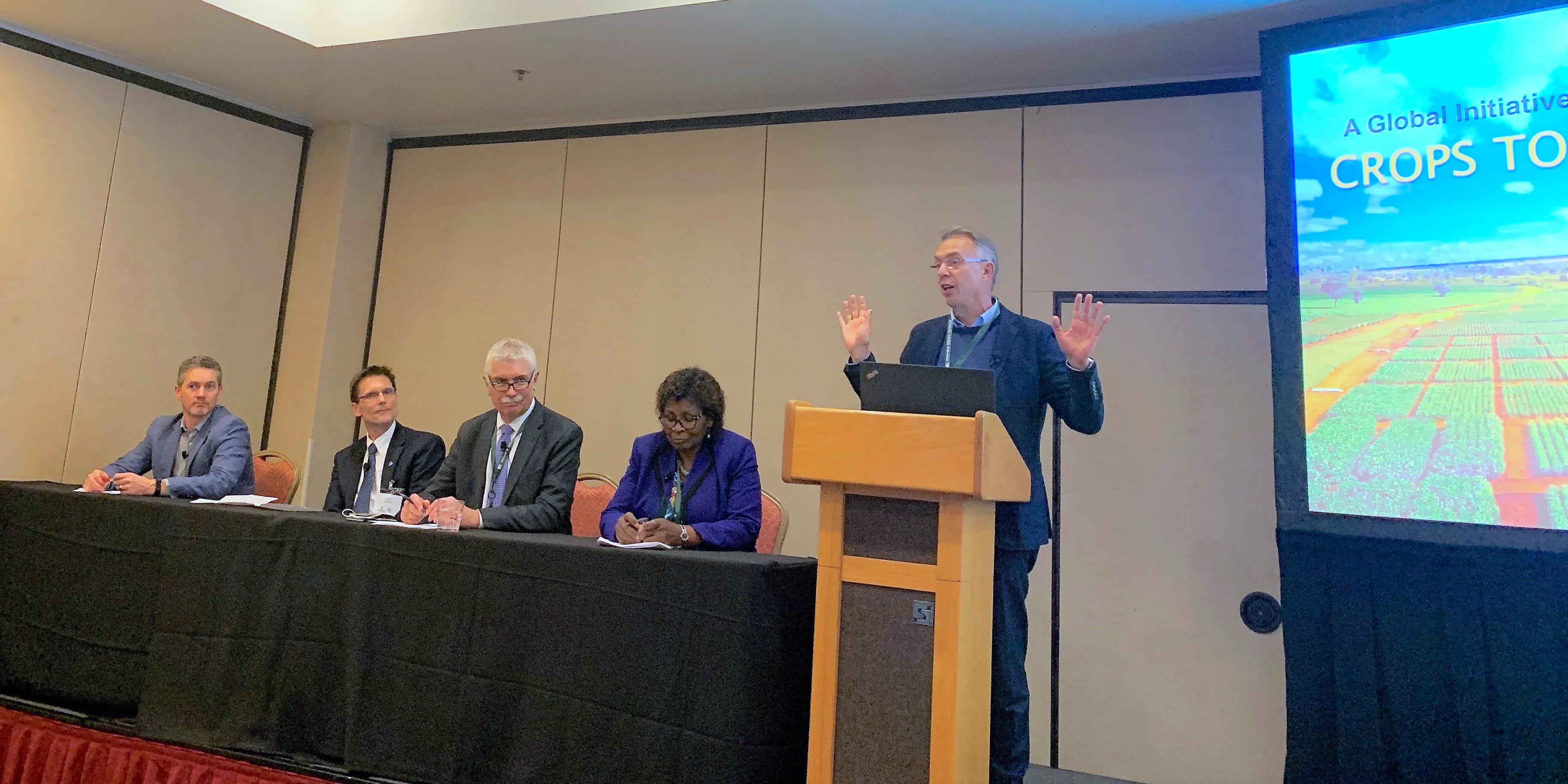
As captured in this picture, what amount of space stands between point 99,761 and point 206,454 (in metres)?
1.30

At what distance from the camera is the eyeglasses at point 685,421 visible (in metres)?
2.61

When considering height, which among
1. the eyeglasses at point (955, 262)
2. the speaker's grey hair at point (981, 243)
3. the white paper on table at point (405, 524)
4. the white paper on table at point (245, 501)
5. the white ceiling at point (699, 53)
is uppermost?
the white ceiling at point (699, 53)

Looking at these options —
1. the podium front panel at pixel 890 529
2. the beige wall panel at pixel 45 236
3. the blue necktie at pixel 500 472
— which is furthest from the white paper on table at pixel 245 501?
the beige wall panel at pixel 45 236

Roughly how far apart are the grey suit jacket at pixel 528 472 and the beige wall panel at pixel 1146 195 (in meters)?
2.08

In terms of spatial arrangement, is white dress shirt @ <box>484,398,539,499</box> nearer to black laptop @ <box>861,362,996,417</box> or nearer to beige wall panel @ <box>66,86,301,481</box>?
black laptop @ <box>861,362,996,417</box>

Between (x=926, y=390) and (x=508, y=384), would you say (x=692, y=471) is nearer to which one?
(x=508, y=384)

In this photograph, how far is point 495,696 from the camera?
2.12 m

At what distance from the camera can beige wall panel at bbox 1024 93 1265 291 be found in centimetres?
363

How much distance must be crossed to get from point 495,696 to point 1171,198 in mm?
3128

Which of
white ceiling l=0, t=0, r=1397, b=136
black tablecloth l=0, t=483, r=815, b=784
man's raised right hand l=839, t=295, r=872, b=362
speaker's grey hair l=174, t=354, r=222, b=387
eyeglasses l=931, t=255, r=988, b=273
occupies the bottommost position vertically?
black tablecloth l=0, t=483, r=815, b=784

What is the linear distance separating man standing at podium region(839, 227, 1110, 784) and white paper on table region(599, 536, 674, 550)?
1.92 ft

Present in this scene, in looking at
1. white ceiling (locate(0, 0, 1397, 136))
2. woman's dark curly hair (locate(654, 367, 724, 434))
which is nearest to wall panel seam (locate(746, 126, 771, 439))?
white ceiling (locate(0, 0, 1397, 136))

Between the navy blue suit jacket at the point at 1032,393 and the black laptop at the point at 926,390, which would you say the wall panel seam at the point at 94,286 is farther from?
the black laptop at the point at 926,390

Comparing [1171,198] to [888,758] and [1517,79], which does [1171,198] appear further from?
[888,758]
